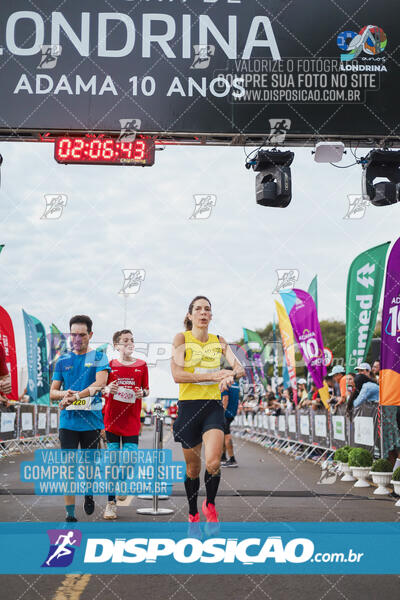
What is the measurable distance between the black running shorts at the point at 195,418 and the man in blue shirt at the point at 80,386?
1103mm

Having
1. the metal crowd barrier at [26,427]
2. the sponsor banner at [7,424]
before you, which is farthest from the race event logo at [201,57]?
the sponsor banner at [7,424]

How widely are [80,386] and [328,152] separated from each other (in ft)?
19.8

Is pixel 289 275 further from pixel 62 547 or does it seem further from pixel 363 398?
pixel 62 547

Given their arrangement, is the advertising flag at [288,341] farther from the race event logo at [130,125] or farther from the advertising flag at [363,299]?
the race event logo at [130,125]

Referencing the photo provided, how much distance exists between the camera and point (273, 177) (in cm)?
1105

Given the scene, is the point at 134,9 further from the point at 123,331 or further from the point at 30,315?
the point at 30,315

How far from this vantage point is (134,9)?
1084 cm

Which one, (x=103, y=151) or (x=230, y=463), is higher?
(x=103, y=151)

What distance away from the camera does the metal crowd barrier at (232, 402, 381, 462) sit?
1170 centimetres

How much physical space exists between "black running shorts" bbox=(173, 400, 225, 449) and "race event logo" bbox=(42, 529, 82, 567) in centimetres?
144

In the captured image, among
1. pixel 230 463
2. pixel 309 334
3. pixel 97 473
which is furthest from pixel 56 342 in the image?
pixel 97 473

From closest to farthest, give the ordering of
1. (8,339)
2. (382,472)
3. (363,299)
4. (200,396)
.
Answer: (200,396)
(382,472)
(363,299)
(8,339)

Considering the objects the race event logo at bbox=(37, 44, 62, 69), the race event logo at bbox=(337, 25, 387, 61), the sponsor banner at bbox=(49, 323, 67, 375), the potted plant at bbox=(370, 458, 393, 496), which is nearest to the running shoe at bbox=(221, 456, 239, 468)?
the potted plant at bbox=(370, 458, 393, 496)

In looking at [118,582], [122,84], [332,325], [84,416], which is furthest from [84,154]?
[332,325]
